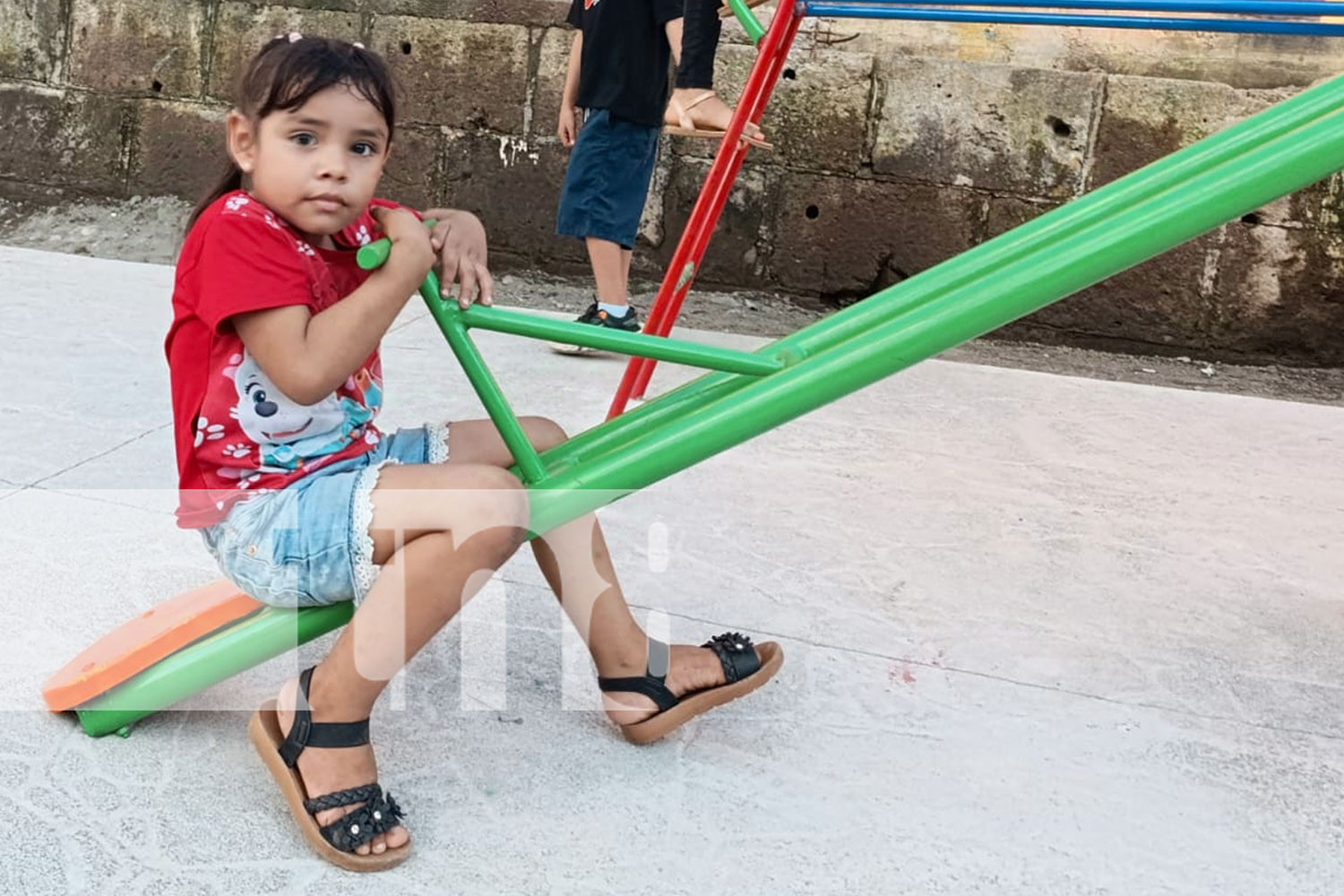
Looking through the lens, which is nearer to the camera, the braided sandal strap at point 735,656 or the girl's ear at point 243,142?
the girl's ear at point 243,142

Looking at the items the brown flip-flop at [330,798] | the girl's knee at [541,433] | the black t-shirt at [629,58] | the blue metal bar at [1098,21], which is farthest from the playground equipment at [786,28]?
the brown flip-flop at [330,798]

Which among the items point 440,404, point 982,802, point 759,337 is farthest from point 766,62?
point 982,802

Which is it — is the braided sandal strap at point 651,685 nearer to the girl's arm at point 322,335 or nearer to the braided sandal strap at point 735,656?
the braided sandal strap at point 735,656

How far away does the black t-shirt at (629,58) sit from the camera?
3.23 meters

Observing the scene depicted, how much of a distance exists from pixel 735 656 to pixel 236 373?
0.63 metres

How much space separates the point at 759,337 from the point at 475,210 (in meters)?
1.28

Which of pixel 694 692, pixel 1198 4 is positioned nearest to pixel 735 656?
pixel 694 692

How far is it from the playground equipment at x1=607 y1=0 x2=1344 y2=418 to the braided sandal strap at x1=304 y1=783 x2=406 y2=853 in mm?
1028

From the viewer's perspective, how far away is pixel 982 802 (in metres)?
1.46

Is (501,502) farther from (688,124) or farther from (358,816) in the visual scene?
(688,124)

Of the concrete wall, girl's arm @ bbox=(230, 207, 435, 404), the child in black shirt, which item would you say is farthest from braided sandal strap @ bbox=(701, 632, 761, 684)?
the concrete wall

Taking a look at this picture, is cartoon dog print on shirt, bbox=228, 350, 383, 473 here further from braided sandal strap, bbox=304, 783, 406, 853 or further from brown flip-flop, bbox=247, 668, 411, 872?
braided sandal strap, bbox=304, 783, 406, 853

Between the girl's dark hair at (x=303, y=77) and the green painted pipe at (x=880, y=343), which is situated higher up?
the girl's dark hair at (x=303, y=77)

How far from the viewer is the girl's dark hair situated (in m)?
1.34
